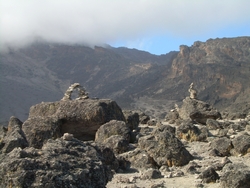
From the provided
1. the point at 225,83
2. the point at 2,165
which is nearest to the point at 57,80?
the point at 225,83

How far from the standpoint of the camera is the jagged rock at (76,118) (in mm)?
14493

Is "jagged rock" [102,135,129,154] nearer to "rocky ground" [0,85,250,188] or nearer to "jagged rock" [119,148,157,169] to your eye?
"rocky ground" [0,85,250,188]

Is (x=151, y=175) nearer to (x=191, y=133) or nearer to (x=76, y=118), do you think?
(x=191, y=133)

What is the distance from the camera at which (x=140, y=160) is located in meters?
10.7

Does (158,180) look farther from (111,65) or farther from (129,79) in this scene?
(111,65)

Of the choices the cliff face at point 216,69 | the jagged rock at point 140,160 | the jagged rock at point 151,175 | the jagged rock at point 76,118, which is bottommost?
the jagged rock at point 151,175

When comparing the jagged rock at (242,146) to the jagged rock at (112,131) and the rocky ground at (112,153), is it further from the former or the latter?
the jagged rock at (112,131)

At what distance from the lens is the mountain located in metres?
98.5

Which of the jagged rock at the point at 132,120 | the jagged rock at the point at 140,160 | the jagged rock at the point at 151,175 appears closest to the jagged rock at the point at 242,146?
the jagged rock at the point at 140,160

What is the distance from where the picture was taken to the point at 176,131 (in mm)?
15711

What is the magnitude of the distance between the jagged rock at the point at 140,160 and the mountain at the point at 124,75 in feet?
169

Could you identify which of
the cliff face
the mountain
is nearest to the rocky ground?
the mountain

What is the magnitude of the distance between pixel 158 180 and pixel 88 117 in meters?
7.29

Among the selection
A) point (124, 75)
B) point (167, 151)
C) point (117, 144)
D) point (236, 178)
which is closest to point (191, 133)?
point (117, 144)
